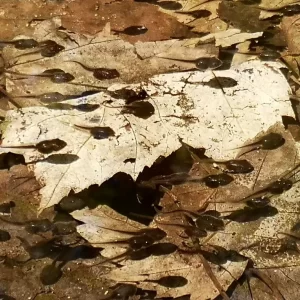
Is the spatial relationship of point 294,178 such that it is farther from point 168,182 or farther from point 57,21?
point 57,21

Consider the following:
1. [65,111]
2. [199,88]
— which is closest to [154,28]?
[199,88]

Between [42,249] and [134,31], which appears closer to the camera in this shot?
[42,249]

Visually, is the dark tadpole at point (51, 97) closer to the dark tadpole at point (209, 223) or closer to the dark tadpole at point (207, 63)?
the dark tadpole at point (207, 63)

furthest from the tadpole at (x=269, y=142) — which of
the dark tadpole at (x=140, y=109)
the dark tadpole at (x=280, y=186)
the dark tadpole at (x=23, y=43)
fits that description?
the dark tadpole at (x=23, y=43)

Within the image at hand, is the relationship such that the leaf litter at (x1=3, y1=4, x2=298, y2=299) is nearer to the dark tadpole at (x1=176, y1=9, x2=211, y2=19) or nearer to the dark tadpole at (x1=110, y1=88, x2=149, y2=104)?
the dark tadpole at (x1=110, y1=88, x2=149, y2=104)

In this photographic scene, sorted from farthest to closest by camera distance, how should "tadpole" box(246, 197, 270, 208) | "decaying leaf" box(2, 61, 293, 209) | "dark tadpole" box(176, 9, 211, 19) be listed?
"dark tadpole" box(176, 9, 211, 19) → "tadpole" box(246, 197, 270, 208) → "decaying leaf" box(2, 61, 293, 209)

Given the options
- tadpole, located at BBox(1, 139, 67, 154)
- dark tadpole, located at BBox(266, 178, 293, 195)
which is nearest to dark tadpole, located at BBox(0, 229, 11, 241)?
tadpole, located at BBox(1, 139, 67, 154)

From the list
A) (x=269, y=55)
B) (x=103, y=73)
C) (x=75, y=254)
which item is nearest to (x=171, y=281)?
(x=75, y=254)

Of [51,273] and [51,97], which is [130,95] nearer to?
[51,97]
